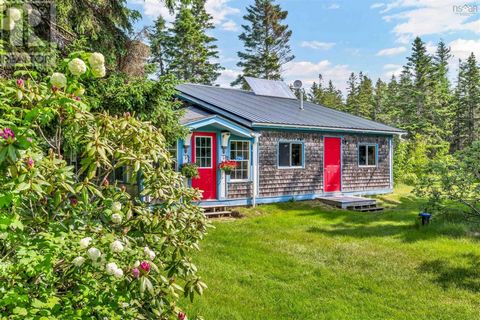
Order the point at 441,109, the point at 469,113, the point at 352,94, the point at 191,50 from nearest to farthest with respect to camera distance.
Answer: the point at 191,50, the point at 441,109, the point at 469,113, the point at 352,94

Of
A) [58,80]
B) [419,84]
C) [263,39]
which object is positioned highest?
[263,39]

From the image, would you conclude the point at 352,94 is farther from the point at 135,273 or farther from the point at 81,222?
the point at 135,273

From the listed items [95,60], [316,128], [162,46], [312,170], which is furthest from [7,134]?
[162,46]

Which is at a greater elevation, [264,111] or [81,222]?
[264,111]

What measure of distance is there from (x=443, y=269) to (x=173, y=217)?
503 cm

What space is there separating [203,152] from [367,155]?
789 centimetres

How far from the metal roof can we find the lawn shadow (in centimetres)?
687

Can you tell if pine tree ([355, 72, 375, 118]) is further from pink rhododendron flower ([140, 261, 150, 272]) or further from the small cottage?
pink rhododendron flower ([140, 261, 150, 272])

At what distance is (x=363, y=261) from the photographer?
6.03 meters

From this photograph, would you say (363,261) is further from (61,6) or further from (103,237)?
(61,6)

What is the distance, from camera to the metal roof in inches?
470

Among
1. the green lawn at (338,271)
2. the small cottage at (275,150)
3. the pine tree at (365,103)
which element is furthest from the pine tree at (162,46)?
the green lawn at (338,271)

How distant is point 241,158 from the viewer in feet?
38.3

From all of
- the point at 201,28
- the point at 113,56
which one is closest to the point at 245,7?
the point at 201,28
